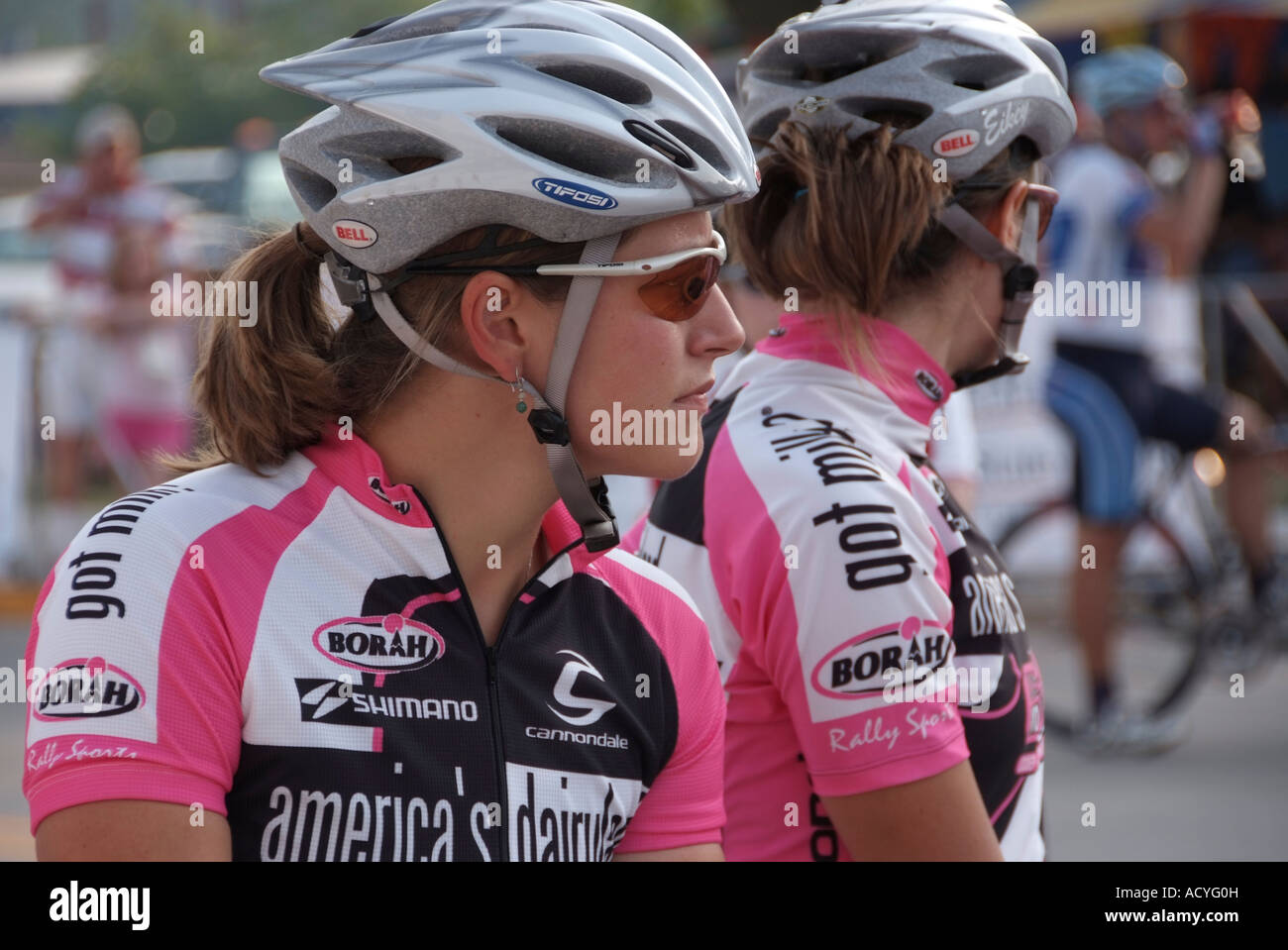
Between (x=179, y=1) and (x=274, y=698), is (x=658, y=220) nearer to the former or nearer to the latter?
(x=274, y=698)

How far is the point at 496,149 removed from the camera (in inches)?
82.0

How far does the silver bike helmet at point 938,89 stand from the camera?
108 inches

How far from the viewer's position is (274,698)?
1888 mm

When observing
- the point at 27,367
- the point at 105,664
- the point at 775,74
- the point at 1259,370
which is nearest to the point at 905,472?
the point at 775,74

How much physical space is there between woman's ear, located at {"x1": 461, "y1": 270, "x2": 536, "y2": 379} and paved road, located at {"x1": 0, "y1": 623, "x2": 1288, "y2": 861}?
177 inches

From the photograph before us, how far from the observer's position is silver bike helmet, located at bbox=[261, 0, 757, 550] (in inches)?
82.3

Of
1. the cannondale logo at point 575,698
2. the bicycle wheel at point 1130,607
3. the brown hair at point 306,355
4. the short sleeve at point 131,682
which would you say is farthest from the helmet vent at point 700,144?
the bicycle wheel at point 1130,607

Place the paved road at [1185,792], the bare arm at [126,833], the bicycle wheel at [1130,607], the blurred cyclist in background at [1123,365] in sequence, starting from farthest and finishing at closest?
the bicycle wheel at [1130,607] → the blurred cyclist in background at [1123,365] → the paved road at [1185,792] → the bare arm at [126,833]

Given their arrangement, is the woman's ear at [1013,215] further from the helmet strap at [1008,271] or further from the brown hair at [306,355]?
the brown hair at [306,355]

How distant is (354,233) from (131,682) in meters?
0.66

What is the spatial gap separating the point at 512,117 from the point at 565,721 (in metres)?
0.81

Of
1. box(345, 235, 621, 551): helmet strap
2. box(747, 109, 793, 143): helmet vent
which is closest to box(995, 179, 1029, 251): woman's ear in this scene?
box(747, 109, 793, 143): helmet vent
